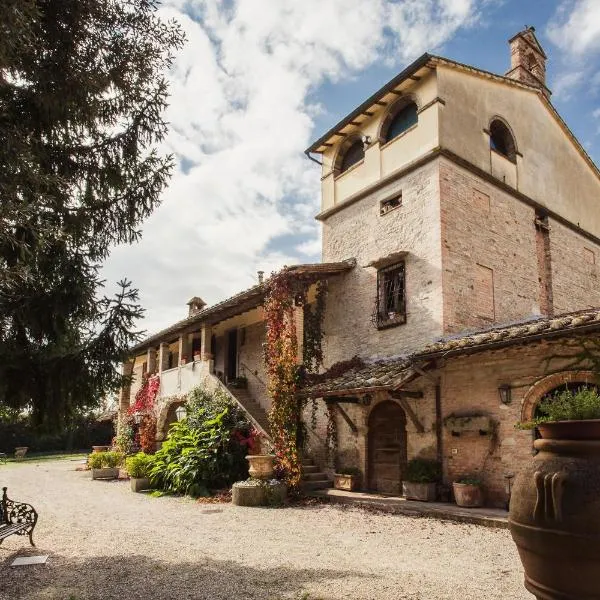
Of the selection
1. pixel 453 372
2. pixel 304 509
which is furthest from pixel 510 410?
pixel 304 509

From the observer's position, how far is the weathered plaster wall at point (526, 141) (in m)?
13.4

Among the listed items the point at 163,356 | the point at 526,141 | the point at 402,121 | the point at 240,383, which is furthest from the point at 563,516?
the point at 163,356

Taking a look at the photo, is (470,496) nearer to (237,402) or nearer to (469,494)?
(469,494)

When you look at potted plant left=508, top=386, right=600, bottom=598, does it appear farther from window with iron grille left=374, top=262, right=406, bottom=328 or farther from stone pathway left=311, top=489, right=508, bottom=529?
window with iron grille left=374, top=262, right=406, bottom=328

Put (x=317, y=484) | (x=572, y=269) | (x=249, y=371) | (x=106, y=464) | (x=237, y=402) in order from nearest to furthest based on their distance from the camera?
(x=317, y=484)
(x=237, y=402)
(x=572, y=269)
(x=249, y=371)
(x=106, y=464)

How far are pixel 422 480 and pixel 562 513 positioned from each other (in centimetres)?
760

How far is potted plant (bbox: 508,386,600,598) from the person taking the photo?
11.0ft

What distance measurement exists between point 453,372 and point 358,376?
6.90 ft

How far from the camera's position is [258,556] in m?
6.68

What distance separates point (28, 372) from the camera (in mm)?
5797

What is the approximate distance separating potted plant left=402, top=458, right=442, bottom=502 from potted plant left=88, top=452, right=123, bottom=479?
1083cm

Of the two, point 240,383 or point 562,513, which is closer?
point 562,513

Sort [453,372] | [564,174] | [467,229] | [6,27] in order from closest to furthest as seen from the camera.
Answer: [6,27]
[453,372]
[467,229]
[564,174]

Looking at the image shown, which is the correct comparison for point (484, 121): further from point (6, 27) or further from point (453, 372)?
point (6, 27)
